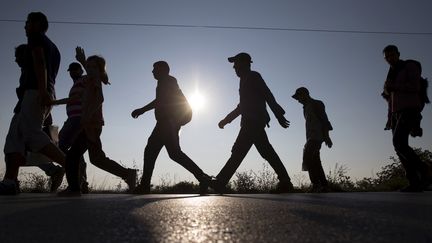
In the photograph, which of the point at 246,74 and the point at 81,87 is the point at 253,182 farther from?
the point at 81,87

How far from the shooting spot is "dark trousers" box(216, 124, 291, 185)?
255 inches

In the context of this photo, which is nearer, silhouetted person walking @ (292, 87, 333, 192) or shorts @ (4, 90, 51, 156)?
shorts @ (4, 90, 51, 156)

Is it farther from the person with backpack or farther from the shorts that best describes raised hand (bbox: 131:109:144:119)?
the shorts

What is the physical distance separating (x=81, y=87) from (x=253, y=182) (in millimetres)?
4757

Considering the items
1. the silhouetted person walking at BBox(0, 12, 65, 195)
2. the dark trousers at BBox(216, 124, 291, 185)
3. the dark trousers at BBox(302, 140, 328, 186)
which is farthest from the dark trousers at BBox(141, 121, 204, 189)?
the dark trousers at BBox(302, 140, 328, 186)

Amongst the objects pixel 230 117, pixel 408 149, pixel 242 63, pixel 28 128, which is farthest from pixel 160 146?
pixel 408 149

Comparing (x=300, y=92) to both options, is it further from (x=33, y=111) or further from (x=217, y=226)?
(x=217, y=226)

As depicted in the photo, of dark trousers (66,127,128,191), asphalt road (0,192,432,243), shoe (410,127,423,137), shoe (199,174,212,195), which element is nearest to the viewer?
asphalt road (0,192,432,243)

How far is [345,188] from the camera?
418 inches

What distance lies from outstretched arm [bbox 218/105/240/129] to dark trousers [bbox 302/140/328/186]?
1996mm

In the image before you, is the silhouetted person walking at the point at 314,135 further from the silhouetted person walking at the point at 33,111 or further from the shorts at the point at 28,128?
the shorts at the point at 28,128

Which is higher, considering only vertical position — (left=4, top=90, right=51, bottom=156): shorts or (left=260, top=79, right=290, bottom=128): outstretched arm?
(left=260, top=79, right=290, bottom=128): outstretched arm

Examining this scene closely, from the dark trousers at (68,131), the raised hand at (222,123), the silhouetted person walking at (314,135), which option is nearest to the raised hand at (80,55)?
the dark trousers at (68,131)

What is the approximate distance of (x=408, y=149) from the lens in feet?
21.7
